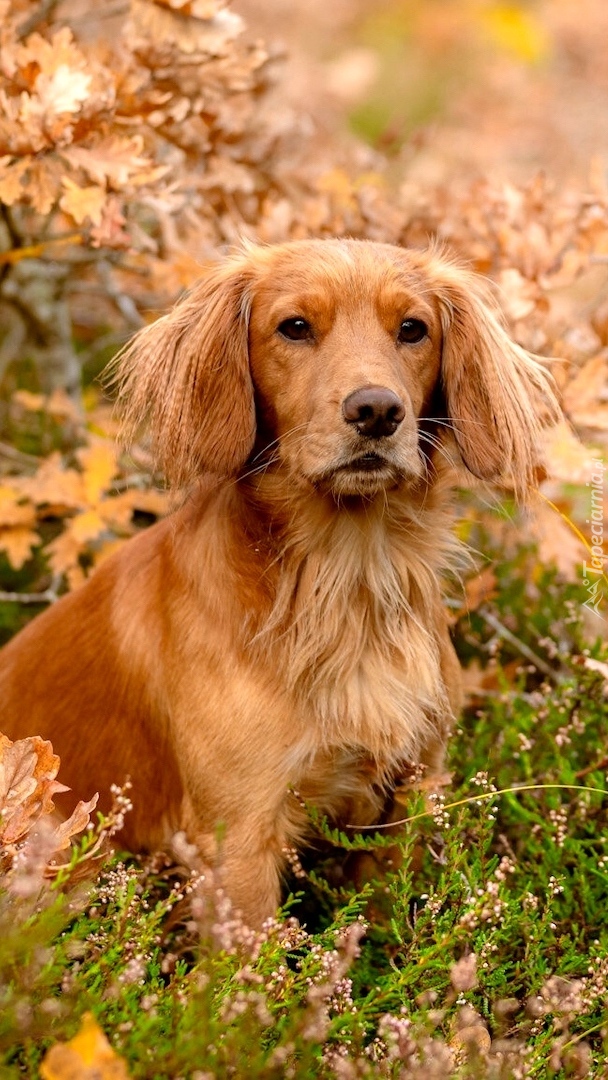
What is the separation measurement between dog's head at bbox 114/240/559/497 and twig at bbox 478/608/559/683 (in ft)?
2.82

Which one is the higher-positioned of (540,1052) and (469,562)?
(469,562)

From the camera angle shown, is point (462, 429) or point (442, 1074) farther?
point (462, 429)

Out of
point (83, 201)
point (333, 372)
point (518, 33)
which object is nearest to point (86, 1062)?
point (333, 372)

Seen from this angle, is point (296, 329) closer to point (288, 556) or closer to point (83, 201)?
point (288, 556)

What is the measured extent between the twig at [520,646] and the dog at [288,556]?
29.4 inches

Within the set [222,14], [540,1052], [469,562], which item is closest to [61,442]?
[222,14]

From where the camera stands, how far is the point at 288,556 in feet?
8.95

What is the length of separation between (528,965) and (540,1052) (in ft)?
1.36

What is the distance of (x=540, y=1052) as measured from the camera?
2.07 meters

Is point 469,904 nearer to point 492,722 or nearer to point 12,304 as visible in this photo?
point 492,722

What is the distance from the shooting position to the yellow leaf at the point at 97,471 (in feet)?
12.2

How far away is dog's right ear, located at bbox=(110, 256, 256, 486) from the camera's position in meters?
2.65

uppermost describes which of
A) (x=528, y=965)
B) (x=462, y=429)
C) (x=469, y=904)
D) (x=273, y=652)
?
(x=462, y=429)

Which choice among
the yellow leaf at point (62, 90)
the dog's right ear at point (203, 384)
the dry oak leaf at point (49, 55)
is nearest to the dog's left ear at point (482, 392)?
the dog's right ear at point (203, 384)
